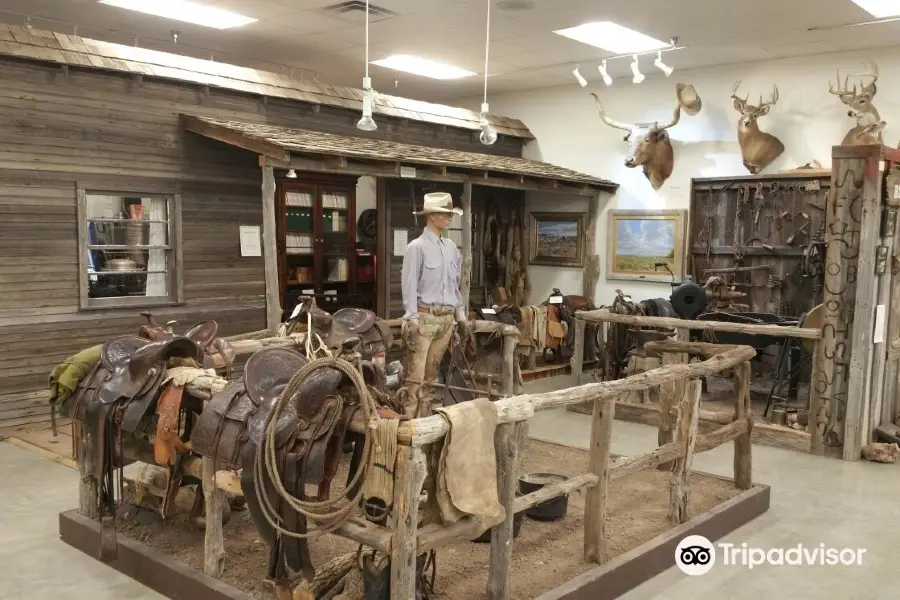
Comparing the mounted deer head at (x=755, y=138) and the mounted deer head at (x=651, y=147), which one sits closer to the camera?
the mounted deer head at (x=755, y=138)

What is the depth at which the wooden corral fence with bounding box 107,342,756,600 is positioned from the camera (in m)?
3.10

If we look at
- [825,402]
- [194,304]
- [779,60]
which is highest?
[779,60]

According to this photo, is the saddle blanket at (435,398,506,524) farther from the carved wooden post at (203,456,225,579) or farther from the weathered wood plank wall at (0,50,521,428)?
the weathered wood plank wall at (0,50,521,428)

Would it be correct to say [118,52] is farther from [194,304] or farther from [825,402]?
[825,402]

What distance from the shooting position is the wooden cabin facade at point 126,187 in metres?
7.37

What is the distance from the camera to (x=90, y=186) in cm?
780

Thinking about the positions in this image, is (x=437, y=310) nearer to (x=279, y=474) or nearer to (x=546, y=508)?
(x=546, y=508)

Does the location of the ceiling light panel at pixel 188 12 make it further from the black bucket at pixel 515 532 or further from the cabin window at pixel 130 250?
the black bucket at pixel 515 532

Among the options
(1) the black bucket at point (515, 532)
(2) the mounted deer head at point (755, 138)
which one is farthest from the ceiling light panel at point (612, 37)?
(1) the black bucket at point (515, 532)

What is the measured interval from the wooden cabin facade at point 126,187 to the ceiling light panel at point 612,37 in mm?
2008

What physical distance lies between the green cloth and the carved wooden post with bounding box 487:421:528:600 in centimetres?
259

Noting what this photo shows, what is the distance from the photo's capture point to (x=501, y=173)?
1030 cm

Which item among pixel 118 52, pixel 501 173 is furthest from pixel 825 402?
pixel 118 52

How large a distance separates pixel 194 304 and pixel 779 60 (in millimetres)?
7892
